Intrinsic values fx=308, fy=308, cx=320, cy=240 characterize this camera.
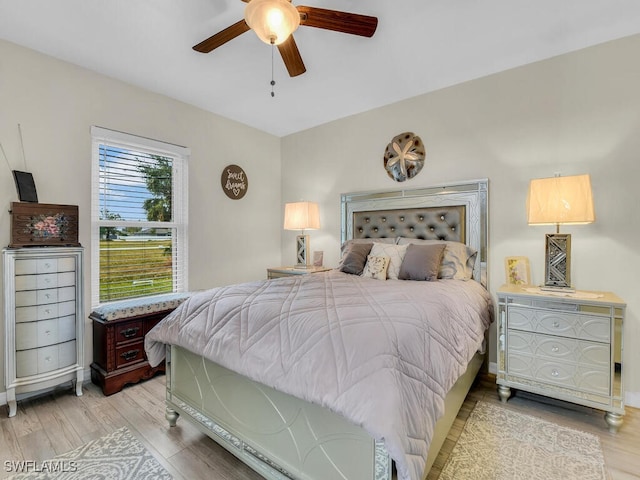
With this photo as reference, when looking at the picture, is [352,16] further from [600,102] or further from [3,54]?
[3,54]

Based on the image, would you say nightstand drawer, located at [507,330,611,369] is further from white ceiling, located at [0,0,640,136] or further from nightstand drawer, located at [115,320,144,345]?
nightstand drawer, located at [115,320,144,345]

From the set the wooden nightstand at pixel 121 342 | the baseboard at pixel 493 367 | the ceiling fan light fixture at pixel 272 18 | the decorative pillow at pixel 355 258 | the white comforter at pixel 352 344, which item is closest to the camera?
the white comforter at pixel 352 344

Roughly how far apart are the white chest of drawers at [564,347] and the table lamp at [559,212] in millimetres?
200

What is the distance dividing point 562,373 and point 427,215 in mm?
1554

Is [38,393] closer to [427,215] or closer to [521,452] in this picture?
[521,452]

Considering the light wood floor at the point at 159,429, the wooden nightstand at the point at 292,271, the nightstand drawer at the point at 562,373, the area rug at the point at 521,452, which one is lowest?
the light wood floor at the point at 159,429

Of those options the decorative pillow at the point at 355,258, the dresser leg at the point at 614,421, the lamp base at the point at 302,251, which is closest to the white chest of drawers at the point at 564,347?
the dresser leg at the point at 614,421

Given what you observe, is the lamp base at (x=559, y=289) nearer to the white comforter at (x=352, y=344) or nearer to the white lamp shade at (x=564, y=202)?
the white lamp shade at (x=564, y=202)

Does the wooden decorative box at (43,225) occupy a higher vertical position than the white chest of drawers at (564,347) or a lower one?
higher

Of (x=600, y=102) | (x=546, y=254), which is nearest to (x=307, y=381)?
(x=546, y=254)

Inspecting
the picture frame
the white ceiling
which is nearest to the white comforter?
the picture frame

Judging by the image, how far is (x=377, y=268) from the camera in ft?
8.41

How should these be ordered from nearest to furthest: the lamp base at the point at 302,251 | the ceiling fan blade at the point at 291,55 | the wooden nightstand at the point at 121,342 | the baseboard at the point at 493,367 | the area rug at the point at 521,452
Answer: the area rug at the point at 521,452
the ceiling fan blade at the point at 291,55
the wooden nightstand at the point at 121,342
the baseboard at the point at 493,367
the lamp base at the point at 302,251

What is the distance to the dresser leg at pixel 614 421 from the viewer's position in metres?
1.81
